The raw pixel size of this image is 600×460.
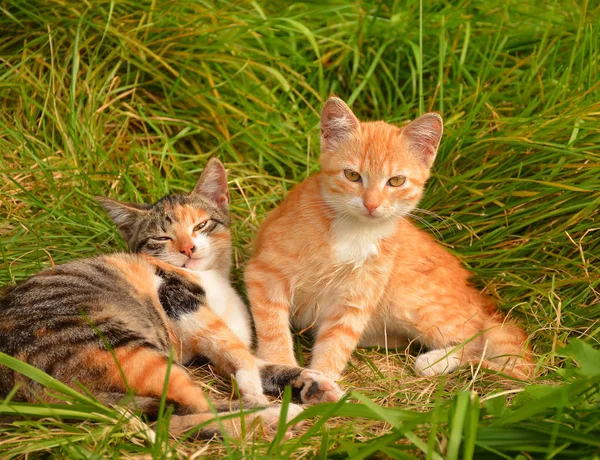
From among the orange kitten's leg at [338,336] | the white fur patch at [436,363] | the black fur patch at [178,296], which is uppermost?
the black fur patch at [178,296]

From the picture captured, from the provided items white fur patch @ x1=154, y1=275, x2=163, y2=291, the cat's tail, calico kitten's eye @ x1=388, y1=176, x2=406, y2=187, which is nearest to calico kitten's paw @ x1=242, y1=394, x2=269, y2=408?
white fur patch @ x1=154, y1=275, x2=163, y2=291

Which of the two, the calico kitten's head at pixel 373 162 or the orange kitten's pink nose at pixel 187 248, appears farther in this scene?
the orange kitten's pink nose at pixel 187 248

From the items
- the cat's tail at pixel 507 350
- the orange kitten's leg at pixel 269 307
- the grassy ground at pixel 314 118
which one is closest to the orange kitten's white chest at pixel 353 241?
the orange kitten's leg at pixel 269 307

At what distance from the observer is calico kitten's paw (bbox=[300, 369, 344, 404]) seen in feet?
9.27

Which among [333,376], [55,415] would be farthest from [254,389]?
[55,415]

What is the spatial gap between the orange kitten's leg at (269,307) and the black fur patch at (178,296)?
0.29 metres

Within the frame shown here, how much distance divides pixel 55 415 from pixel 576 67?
367 centimetres

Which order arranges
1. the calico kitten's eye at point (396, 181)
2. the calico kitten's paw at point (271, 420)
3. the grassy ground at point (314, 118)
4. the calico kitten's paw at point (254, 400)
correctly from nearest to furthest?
the calico kitten's paw at point (271, 420) → the calico kitten's paw at point (254, 400) → the calico kitten's eye at point (396, 181) → the grassy ground at point (314, 118)

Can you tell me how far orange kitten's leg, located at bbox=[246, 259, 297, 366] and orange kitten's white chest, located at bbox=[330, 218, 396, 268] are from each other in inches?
13.2

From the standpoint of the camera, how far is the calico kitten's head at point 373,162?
312 cm

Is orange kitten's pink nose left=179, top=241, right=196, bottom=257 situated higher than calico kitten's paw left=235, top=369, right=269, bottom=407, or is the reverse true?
orange kitten's pink nose left=179, top=241, right=196, bottom=257

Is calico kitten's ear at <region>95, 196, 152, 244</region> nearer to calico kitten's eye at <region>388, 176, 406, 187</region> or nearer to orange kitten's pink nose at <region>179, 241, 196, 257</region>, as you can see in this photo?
orange kitten's pink nose at <region>179, 241, 196, 257</region>

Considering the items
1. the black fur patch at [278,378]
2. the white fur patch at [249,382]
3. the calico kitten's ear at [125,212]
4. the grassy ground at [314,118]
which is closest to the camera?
the white fur patch at [249,382]

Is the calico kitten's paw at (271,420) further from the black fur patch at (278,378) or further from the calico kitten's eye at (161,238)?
the calico kitten's eye at (161,238)
